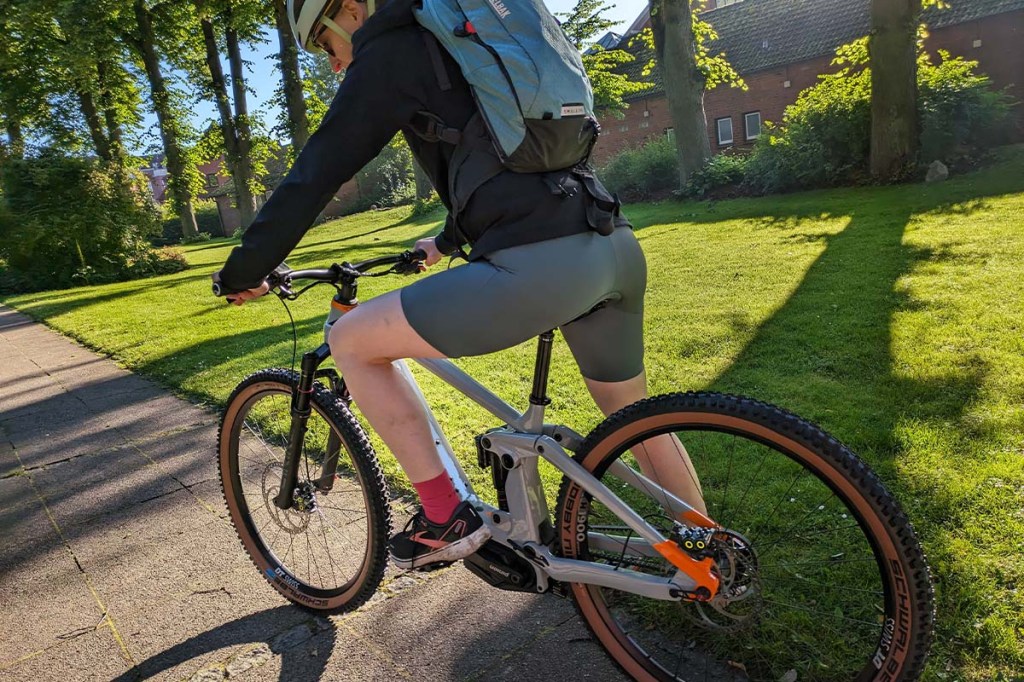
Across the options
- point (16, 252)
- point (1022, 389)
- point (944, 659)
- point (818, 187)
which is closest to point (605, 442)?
point (944, 659)

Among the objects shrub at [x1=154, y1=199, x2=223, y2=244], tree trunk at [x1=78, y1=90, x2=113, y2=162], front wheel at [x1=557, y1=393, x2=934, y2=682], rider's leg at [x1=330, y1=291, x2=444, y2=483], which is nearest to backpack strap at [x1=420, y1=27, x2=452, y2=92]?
rider's leg at [x1=330, y1=291, x2=444, y2=483]

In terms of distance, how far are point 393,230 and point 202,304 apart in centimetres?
1317

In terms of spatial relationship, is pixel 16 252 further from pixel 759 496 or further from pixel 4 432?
pixel 759 496

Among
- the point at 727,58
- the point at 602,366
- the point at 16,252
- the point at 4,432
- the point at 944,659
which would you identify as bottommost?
the point at 944,659

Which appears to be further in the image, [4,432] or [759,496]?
[4,432]

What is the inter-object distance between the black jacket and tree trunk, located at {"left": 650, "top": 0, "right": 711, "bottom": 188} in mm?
15068

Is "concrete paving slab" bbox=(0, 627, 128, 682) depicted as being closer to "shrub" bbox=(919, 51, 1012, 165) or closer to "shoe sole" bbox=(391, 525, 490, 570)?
"shoe sole" bbox=(391, 525, 490, 570)

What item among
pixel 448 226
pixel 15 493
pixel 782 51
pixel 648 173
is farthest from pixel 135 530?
pixel 782 51

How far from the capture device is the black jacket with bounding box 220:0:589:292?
1729 millimetres

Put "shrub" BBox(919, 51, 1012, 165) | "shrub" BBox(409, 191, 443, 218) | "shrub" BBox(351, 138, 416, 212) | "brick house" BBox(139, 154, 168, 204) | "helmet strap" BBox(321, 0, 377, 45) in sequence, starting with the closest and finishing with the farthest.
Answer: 1. "helmet strap" BBox(321, 0, 377, 45)
2. "shrub" BBox(919, 51, 1012, 165)
3. "brick house" BBox(139, 154, 168, 204)
4. "shrub" BBox(409, 191, 443, 218)
5. "shrub" BBox(351, 138, 416, 212)

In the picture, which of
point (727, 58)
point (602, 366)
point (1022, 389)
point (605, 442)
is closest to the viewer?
point (605, 442)

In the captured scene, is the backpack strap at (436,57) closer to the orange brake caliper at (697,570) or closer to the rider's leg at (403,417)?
the rider's leg at (403,417)

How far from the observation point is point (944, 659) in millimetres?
1974

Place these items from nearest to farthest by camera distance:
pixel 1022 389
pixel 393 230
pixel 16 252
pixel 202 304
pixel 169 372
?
1. pixel 1022 389
2. pixel 169 372
3. pixel 202 304
4. pixel 16 252
5. pixel 393 230
